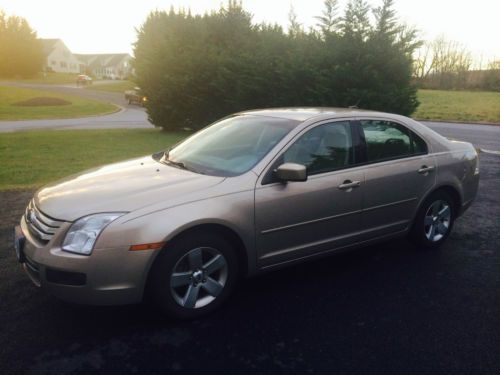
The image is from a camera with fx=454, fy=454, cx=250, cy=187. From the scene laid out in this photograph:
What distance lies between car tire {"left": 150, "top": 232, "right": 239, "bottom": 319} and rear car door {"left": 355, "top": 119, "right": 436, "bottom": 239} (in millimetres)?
1569

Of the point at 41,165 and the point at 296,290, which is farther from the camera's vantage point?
the point at 41,165

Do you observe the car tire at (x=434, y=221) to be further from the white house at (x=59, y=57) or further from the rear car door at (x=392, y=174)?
the white house at (x=59, y=57)

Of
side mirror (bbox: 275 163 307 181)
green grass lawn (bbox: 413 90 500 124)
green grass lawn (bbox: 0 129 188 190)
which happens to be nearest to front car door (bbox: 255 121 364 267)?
side mirror (bbox: 275 163 307 181)

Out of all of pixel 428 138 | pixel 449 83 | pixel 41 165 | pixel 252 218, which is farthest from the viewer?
pixel 449 83

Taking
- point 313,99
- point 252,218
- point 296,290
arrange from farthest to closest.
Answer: point 313,99 < point 296,290 < point 252,218

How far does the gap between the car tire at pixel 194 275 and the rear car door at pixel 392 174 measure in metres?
1.57

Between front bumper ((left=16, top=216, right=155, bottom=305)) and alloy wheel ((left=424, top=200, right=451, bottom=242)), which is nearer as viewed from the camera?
front bumper ((left=16, top=216, right=155, bottom=305))

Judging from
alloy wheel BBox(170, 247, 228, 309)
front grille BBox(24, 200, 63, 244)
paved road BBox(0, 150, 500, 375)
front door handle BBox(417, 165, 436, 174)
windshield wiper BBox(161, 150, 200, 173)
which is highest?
windshield wiper BBox(161, 150, 200, 173)

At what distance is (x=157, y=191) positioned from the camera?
3479mm

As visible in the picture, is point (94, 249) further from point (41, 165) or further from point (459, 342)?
point (41, 165)

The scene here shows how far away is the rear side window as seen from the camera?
4.51m

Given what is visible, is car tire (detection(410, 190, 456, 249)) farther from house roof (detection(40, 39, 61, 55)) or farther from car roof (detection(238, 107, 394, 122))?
house roof (detection(40, 39, 61, 55))

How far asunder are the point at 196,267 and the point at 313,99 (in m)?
9.29

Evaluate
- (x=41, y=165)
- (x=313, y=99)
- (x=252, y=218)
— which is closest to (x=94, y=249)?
(x=252, y=218)
